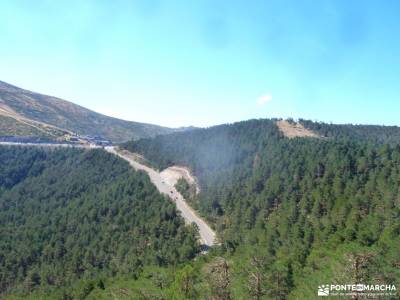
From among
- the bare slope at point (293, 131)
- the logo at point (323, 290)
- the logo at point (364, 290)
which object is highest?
the bare slope at point (293, 131)

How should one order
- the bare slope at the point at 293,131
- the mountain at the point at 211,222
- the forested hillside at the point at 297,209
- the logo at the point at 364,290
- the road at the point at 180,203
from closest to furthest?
the logo at the point at 364,290 < the forested hillside at the point at 297,209 < the mountain at the point at 211,222 < the road at the point at 180,203 < the bare slope at the point at 293,131

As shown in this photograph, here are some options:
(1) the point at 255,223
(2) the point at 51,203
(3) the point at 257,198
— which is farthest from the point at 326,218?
(2) the point at 51,203

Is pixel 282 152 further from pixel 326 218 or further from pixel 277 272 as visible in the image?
pixel 277 272

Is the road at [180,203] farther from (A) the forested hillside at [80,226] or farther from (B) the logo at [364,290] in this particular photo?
(B) the logo at [364,290]

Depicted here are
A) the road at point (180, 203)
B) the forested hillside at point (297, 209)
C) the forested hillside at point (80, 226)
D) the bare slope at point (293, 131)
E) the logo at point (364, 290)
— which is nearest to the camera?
the logo at point (364, 290)

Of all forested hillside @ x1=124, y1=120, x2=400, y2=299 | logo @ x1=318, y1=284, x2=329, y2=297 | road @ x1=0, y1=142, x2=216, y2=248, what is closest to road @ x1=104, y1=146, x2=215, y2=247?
road @ x1=0, y1=142, x2=216, y2=248

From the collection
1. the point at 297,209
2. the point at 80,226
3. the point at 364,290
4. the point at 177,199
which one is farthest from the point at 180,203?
the point at 364,290

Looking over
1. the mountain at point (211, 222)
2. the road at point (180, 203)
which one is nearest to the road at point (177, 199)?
the road at point (180, 203)

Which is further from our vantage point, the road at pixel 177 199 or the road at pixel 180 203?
the road at pixel 177 199
